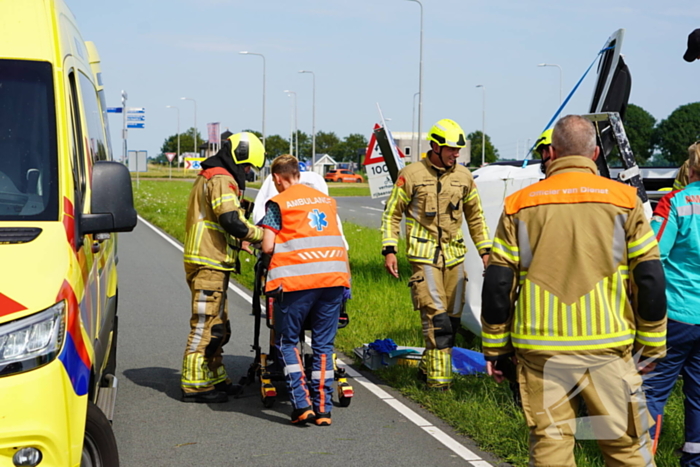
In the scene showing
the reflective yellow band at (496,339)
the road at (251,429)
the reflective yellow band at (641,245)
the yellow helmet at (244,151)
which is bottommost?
the road at (251,429)

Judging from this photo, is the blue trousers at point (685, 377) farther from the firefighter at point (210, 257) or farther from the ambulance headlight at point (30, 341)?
the ambulance headlight at point (30, 341)

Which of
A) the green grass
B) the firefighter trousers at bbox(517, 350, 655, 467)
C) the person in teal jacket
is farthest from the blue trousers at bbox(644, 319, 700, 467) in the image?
the firefighter trousers at bbox(517, 350, 655, 467)

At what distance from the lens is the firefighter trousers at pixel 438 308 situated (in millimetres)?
6656

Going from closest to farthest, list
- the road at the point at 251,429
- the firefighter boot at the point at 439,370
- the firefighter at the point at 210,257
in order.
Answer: the road at the point at 251,429, the firefighter at the point at 210,257, the firefighter boot at the point at 439,370

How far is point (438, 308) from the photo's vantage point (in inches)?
266

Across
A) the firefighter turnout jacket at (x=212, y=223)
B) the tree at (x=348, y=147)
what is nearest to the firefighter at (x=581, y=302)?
the firefighter turnout jacket at (x=212, y=223)

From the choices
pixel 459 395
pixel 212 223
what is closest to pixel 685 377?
pixel 459 395

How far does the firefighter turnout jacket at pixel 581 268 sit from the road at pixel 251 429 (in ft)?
5.66

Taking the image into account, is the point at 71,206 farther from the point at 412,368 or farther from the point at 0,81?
the point at 412,368

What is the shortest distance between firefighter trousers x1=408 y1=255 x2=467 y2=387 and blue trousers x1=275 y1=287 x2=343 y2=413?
3.16 ft

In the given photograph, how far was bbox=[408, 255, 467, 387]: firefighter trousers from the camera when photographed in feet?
21.8

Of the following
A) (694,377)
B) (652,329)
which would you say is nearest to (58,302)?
(652,329)

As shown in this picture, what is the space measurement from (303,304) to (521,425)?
66.6 inches

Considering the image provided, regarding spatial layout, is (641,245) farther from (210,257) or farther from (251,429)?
(210,257)
